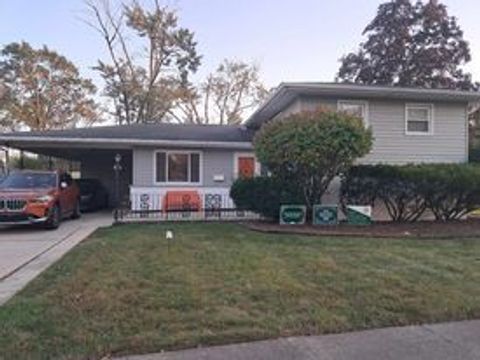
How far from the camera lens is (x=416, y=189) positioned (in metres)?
13.9

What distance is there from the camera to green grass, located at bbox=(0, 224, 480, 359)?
15.8 ft

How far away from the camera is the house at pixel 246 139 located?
1598 cm

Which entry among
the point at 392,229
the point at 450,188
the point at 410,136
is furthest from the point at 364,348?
the point at 410,136

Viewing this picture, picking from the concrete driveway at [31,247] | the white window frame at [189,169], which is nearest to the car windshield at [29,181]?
the concrete driveway at [31,247]

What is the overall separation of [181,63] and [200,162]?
82.7ft

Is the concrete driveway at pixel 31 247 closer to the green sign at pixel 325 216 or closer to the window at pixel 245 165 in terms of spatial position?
the window at pixel 245 165

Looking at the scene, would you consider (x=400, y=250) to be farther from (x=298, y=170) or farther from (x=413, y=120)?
(x=413, y=120)

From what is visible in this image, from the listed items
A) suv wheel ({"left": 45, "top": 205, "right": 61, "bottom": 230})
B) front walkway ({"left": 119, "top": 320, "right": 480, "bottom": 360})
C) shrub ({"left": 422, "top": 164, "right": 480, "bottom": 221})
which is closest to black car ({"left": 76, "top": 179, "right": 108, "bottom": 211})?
suv wheel ({"left": 45, "top": 205, "right": 61, "bottom": 230})

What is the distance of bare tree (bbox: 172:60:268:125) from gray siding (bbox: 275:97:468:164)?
1149 inches

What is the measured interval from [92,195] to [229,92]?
27.0 meters

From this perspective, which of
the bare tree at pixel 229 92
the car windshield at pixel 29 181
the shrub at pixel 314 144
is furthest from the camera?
the bare tree at pixel 229 92

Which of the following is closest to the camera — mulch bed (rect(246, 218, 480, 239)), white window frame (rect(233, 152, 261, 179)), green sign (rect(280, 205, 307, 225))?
mulch bed (rect(246, 218, 480, 239))

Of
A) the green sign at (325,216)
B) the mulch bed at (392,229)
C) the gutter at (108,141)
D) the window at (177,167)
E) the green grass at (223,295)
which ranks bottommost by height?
the green grass at (223,295)

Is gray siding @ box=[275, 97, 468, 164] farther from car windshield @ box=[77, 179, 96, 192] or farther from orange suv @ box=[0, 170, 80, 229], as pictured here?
car windshield @ box=[77, 179, 96, 192]
